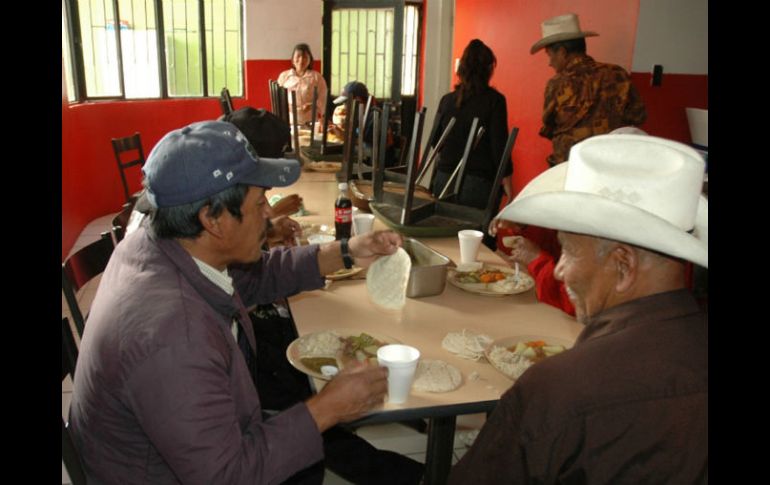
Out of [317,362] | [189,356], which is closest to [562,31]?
[317,362]

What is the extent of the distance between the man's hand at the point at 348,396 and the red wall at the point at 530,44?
3696 mm

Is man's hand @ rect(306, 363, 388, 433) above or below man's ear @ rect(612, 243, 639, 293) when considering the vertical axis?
below

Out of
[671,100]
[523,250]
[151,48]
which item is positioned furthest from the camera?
[151,48]

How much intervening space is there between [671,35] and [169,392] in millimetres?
4242

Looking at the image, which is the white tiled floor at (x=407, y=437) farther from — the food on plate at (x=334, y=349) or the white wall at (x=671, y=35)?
the white wall at (x=671, y=35)

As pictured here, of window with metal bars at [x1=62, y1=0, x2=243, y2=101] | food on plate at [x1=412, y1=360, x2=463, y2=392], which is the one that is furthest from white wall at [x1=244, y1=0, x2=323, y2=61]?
food on plate at [x1=412, y1=360, x2=463, y2=392]

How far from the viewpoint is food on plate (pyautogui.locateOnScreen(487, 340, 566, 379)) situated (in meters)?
1.64

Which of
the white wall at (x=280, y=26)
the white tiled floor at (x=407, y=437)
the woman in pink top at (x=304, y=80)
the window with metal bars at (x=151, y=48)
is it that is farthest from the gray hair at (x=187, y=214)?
the white wall at (x=280, y=26)

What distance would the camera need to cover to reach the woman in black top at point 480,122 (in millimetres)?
4062

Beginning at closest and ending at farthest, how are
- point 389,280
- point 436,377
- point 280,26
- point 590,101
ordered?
point 436,377, point 389,280, point 590,101, point 280,26

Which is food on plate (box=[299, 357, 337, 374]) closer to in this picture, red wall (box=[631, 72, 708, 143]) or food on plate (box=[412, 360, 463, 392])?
food on plate (box=[412, 360, 463, 392])

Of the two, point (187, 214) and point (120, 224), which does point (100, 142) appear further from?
point (187, 214)

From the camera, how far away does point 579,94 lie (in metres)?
4.04

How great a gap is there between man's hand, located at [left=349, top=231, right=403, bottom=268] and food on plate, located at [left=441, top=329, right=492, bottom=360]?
0.48 metres
